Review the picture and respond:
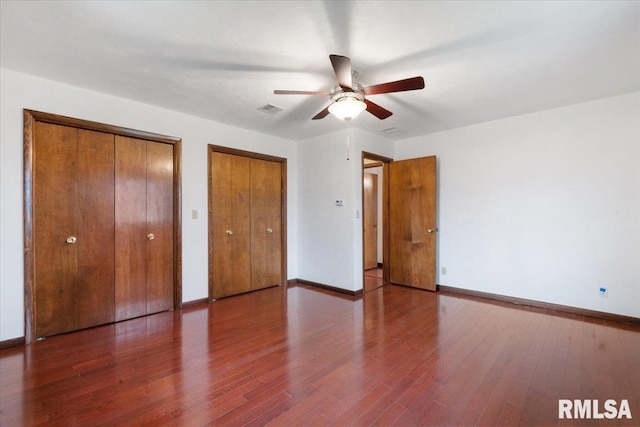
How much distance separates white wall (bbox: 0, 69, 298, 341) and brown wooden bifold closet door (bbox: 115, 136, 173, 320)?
201mm

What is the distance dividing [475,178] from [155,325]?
185 inches

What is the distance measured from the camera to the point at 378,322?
3385 mm

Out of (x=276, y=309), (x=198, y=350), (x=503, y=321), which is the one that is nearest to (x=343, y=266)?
(x=276, y=309)

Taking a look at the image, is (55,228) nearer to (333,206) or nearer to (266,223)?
(266,223)

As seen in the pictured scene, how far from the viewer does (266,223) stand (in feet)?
16.3

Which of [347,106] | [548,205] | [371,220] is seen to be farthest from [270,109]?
[548,205]

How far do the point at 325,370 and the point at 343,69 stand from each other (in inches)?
90.6

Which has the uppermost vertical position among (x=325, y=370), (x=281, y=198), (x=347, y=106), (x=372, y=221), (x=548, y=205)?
(x=347, y=106)

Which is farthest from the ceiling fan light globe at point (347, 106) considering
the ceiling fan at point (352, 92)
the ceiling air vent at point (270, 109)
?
the ceiling air vent at point (270, 109)

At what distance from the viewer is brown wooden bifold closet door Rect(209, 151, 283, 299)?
432cm

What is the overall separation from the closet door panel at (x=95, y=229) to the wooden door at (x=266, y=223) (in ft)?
6.26

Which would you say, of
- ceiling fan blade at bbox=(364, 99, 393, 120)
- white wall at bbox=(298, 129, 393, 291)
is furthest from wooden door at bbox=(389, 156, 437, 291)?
ceiling fan blade at bbox=(364, 99, 393, 120)

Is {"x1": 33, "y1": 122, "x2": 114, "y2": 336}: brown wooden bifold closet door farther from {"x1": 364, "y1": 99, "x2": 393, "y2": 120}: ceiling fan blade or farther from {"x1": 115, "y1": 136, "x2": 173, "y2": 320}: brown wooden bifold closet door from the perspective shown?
{"x1": 364, "y1": 99, "x2": 393, "y2": 120}: ceiling fan blade

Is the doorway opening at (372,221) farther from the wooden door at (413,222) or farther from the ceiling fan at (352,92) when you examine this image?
the ceiling fan at (352,92)
